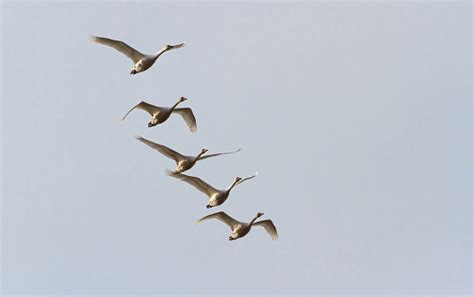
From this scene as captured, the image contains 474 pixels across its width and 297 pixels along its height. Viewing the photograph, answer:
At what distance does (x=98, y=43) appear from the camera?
41.6m

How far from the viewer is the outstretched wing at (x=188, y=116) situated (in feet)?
148

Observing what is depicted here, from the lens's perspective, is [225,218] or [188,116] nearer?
[225,218]

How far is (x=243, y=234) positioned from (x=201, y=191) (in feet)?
5.95

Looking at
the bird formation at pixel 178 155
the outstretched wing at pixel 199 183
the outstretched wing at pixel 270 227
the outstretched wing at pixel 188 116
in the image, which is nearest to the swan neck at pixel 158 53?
the bird formation at pixel 178 155

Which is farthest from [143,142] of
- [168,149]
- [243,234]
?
[243,234]

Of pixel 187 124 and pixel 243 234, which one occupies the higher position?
pixel 187 124

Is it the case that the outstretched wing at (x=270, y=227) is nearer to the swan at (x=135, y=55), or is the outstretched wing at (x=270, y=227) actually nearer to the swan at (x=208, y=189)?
the swan at (x=208, y=189)

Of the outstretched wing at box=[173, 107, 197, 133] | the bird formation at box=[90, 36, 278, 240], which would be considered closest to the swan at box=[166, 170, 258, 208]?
the bird formation at box=[90, 36, 278, 240]

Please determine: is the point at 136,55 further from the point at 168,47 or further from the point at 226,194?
the point at 226,194

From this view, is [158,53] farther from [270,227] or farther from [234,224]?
[270,227]

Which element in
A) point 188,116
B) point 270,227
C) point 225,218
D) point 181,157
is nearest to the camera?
point 181,157

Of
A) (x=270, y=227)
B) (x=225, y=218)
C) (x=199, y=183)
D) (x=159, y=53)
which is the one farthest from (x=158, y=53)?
(x=270, y=227)

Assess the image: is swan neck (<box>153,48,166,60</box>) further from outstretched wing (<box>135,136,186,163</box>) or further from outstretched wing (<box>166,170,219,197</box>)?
outstretched wing (<box>166,170,219,197</box>)

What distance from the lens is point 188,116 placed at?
45.2m
